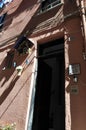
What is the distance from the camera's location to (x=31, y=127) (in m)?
5.41

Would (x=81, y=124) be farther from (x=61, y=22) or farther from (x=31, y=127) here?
(x=61, y=22)

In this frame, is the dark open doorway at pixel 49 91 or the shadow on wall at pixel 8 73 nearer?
the dark open doorway at pixel 49 91

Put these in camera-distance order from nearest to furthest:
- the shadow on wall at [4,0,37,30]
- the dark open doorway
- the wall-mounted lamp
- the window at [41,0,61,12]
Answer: the wall-mounted lamp, the dark open doorway, the window at [41,0,61,12], the shadow on wall at [4,0,37,30]

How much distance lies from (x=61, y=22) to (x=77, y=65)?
1739 mm

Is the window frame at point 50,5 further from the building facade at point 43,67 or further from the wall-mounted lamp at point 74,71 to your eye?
the wall-mounted lamp at point 74,71

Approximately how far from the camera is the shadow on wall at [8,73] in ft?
21.6

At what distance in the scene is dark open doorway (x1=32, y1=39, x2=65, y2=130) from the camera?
594 centimetres

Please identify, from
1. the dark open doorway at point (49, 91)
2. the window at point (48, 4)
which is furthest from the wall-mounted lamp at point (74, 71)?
the window at point (48, 4)

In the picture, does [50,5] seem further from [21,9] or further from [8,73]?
[8,73]

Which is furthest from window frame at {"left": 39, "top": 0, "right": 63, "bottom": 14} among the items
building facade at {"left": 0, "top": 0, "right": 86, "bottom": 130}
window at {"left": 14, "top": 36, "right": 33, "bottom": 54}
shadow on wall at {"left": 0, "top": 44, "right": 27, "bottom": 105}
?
shadow on wall at {"left": 0, "top": 44, "right": 27, "bottom": 105}

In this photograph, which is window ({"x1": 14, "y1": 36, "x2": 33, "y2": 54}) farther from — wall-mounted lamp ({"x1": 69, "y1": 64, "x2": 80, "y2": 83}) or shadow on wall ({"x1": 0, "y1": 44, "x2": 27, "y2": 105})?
wall-mounted lamp ({"x1": 69, "y1": 64, "x2": 80, "y2": 83})

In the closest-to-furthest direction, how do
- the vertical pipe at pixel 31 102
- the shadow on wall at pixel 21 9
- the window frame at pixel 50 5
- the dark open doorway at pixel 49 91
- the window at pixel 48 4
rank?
1. the vertical pipe at pixel 31 102
2. the dark open doorway at pixel 49 91
3. the window frame at pixel 50 5
4. the window at pixel 48 4
5. the shadow on wall at pixel 21 9

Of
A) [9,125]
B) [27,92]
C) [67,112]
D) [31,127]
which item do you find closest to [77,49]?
[67,112]

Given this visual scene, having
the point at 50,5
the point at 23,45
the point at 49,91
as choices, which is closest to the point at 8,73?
the point at 23,45
